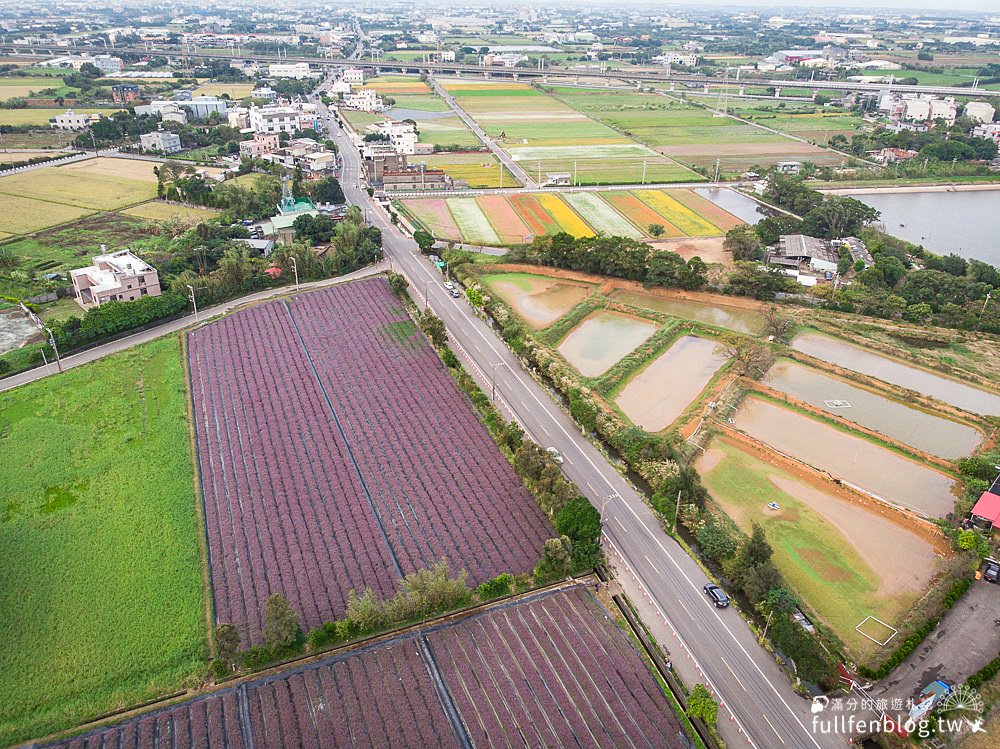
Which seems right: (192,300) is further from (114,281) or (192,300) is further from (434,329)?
(434,329)

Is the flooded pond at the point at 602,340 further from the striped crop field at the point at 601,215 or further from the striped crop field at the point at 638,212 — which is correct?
the striped crop field at the point at 638,212

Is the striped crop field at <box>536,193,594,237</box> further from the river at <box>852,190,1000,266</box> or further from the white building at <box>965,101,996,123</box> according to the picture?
the white building at <box>965,101,996,123</box>

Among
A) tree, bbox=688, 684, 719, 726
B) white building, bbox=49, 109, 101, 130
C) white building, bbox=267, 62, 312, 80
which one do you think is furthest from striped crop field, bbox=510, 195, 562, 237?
white building, bbox=267, 62, 312, 80

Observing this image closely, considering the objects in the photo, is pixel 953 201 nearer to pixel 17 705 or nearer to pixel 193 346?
pixel 193 346

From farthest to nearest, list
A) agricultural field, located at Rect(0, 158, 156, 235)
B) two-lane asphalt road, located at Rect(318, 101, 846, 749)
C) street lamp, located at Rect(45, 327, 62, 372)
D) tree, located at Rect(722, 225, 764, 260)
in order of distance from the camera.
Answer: agricultural field, located at Rect(0, 158, 156, 235) < tree, located at Rect(722, 225, 764, 260) < street lamp, located at Rect(45, 327, 62, 372) < two-lane asphalt road, located at Rect(318, 101, 846, 749)

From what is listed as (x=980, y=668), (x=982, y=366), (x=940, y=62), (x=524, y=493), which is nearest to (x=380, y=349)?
(x=524, y=493)

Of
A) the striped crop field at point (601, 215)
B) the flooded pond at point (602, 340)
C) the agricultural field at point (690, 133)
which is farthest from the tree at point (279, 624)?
the agricultural field at point (690, 133)
